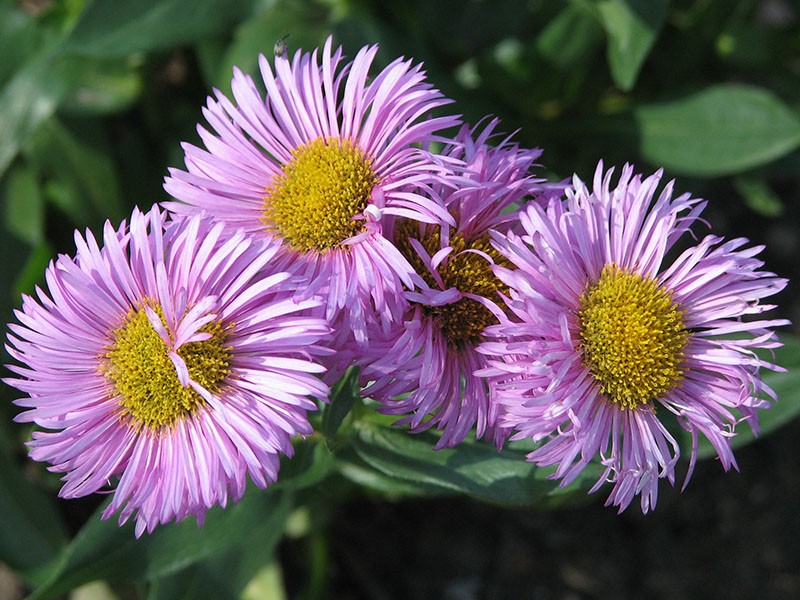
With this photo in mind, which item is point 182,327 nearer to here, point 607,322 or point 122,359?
point 122,359

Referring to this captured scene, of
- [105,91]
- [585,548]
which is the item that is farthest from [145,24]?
[585,548]

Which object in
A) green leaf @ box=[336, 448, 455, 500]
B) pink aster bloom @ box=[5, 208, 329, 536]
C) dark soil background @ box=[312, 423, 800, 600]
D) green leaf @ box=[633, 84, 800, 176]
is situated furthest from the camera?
dark soil background @ box=[312, 423, 800, 600]

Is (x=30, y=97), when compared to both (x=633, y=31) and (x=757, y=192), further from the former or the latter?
(x=757, y=192)

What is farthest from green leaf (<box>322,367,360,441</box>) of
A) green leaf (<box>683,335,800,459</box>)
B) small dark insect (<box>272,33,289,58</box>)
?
green leaf (<box>683,335,800,459</box>)

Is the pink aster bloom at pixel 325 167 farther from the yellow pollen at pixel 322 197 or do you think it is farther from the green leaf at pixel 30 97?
the green leaf at pixel 30 97

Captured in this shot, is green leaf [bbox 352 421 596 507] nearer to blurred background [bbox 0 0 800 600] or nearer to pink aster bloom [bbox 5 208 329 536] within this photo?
pink aster bloom [bbox 5 208 329 536]

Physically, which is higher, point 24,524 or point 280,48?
point 280,48
